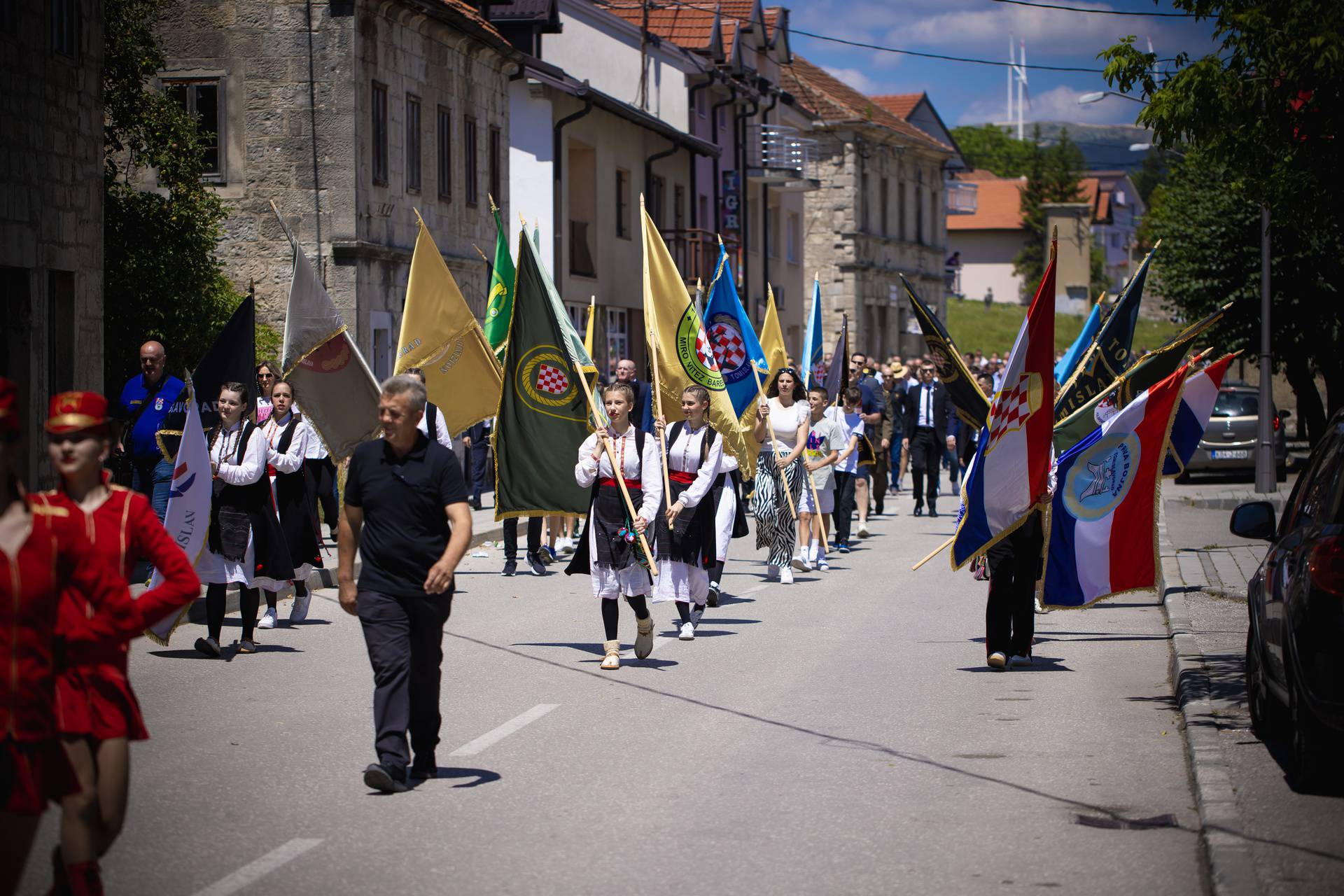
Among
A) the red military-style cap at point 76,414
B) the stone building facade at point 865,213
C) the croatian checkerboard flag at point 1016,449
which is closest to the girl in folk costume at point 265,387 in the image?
the croatian checkerboard flag at point 1016,449

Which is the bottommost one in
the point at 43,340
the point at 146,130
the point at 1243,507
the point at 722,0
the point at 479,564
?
the point at 479,564

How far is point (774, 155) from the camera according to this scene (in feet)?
159

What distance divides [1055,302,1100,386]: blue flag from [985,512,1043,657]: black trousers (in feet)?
11.4

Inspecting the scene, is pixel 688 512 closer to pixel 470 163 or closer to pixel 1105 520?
pixel 1105 520

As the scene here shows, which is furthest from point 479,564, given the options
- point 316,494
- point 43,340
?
point 43,340

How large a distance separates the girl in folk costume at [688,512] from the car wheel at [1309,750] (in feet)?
17.0

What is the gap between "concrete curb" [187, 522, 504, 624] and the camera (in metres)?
13.1

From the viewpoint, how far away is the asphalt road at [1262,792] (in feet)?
19.3

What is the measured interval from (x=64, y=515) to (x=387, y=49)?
69.5 feet

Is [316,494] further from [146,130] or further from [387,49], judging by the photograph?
[387,49]

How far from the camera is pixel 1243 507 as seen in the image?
853 cm

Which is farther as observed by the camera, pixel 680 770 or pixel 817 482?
pixel 817 482

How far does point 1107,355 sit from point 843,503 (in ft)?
18.6

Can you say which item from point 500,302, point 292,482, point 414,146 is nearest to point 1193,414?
point 500,302
